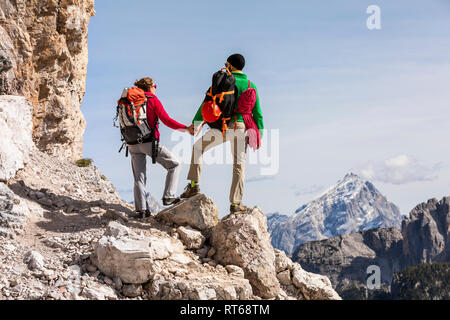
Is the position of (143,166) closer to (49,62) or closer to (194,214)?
(194,214)

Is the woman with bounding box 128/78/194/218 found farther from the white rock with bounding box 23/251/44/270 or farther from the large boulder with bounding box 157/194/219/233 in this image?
the white rock with bounding box 23/251/44/270

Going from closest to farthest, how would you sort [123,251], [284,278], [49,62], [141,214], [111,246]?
1. [123,251]
2. [111,246]
3. [284,278]
4. [141,214]
5. [49,62]

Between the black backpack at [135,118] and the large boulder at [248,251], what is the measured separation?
2.65 m

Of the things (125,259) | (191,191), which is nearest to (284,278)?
(191,191)

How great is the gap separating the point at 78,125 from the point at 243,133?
37.8ft

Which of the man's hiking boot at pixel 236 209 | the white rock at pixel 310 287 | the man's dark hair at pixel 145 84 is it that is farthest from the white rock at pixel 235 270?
the man's dark hair at pixel 145 84

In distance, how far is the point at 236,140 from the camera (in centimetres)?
1236

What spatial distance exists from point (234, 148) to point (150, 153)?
218 cm

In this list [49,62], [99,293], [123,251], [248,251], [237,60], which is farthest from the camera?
[49,62]

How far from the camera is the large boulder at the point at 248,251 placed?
11.7 meters

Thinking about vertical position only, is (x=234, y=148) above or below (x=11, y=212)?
above

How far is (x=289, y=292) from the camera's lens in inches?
510

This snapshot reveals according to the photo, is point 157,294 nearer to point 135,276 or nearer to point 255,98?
point 135,276

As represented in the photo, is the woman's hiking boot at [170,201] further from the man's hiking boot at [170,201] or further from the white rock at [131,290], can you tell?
the white rock at [131,290]
